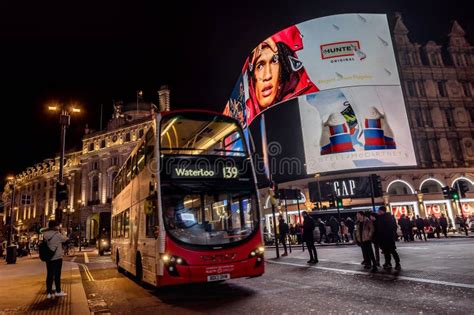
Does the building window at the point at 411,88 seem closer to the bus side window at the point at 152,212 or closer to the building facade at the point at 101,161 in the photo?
the bus side window at the point at 152,212

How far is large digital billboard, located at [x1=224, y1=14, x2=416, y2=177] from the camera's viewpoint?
1319 inches

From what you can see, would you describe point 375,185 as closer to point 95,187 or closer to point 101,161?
point 101,161

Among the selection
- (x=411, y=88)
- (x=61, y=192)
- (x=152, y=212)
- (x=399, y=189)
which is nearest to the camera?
(x=152, y=212)

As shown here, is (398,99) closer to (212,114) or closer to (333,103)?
(333,103)

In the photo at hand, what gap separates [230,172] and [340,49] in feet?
107

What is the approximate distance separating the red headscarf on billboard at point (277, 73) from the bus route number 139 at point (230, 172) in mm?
29606

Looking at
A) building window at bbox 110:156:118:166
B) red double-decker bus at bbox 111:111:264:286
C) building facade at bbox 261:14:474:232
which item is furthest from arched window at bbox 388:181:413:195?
building window at bbox 110:156:118:166

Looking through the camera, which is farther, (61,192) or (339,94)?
(339,94)

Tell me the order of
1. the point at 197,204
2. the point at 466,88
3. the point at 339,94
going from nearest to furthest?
the point at 197,204, the point at 339,94, the point at 466,88

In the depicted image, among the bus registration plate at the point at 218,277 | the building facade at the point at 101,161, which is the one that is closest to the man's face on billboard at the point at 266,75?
the building facade at the point at 101,161

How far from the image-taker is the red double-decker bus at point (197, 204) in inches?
292

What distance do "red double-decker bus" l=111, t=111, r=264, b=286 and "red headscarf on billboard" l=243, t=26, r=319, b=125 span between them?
2941 centimetres

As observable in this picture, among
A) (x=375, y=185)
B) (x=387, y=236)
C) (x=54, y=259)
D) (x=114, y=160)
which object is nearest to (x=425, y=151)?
(x=375, y=185)

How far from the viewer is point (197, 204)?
776cm
